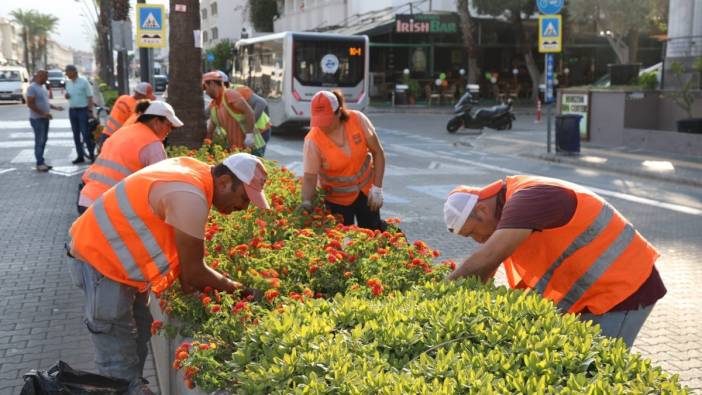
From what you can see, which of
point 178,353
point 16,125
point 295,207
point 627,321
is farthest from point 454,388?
point 16,125

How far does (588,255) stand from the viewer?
10.6 ft

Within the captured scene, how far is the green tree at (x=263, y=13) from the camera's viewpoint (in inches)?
2347

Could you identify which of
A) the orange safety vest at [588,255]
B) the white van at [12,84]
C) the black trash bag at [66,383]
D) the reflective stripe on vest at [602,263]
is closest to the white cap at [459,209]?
the orange safety vest at [588,255]

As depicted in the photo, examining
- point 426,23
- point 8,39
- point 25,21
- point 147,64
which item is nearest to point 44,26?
point 25,21

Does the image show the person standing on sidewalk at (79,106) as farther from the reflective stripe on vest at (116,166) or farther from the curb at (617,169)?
the reflective stripe on vest at (116,166)

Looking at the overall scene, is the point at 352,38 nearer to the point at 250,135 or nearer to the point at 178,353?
the point at 250,135

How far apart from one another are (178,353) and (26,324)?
3.49 meters

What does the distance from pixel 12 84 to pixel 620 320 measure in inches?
1753

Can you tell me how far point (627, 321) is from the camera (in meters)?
3.33

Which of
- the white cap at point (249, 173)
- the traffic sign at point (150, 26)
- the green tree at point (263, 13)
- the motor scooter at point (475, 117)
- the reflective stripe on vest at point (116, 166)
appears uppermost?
the green tree at point (263, 13)

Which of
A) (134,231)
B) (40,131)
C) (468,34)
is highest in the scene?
(468,34)

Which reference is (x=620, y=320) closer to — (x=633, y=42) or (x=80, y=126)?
(x=80, y=126)

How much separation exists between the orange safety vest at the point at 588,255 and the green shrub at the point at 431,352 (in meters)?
0.38

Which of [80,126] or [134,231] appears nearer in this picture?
[134,231]
